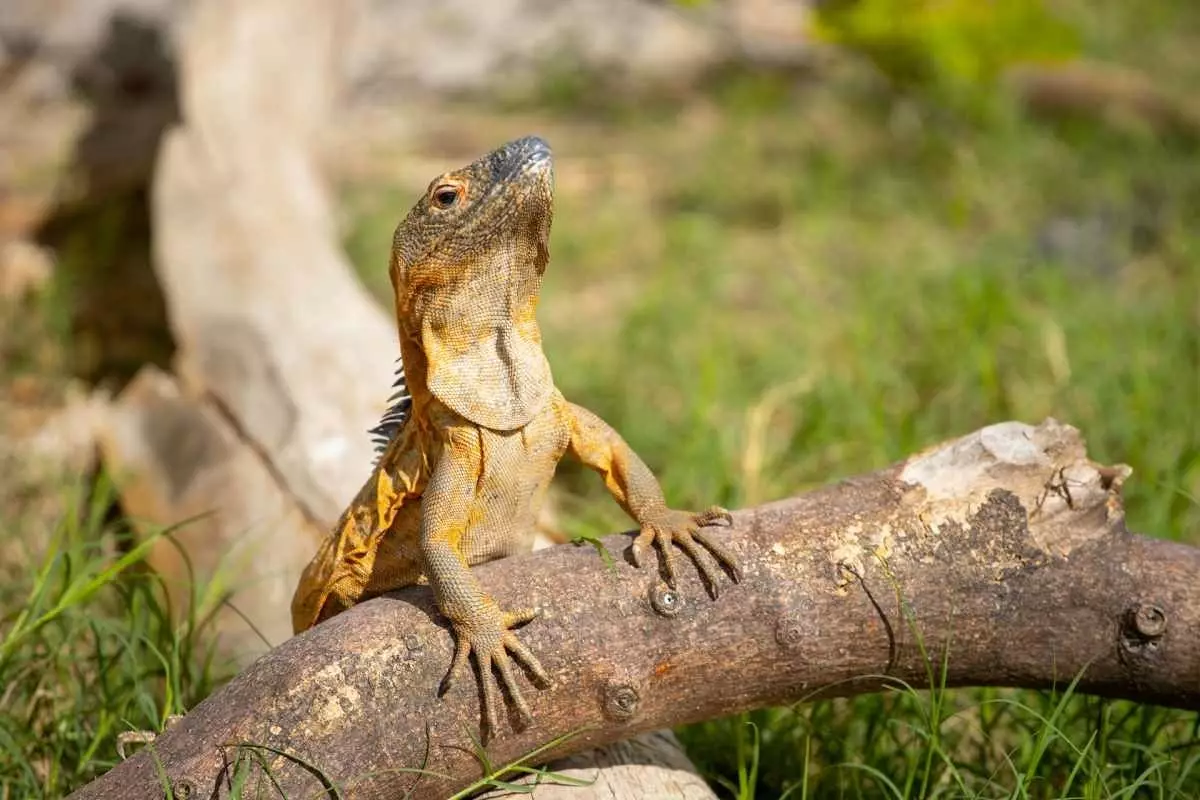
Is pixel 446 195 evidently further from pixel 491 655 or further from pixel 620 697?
pixel 620 697

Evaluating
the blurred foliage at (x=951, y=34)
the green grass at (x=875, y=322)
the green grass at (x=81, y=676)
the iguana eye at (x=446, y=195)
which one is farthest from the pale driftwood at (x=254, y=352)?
the blurred foliage at (x=951, y=34)

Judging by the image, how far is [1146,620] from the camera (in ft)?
9.33

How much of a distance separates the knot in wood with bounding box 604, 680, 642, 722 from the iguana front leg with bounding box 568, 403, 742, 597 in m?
0.25

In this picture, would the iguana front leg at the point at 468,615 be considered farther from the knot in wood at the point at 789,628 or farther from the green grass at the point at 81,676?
the green grass at the point at 81,676

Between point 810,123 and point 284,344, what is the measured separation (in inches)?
245

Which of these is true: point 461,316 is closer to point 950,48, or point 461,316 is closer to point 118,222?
point 118,222

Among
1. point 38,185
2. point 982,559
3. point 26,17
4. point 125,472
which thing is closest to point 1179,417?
point 982,559

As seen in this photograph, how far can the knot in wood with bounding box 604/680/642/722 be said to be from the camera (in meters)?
2.78

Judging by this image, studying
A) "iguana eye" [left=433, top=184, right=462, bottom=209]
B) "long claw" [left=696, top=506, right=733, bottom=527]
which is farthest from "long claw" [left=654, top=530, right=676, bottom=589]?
"iguana eye" [left=433, top=184, right=462, bottom=209]

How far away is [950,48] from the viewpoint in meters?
8.20

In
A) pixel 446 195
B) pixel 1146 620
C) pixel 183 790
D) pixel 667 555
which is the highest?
pixel 446 195

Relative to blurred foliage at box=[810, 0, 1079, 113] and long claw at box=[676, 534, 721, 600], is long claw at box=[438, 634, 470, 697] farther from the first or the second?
blurred foliage at box=[810, 0, 1079, 113]

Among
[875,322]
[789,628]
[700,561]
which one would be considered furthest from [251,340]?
[875,322]

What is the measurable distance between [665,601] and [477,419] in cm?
64
